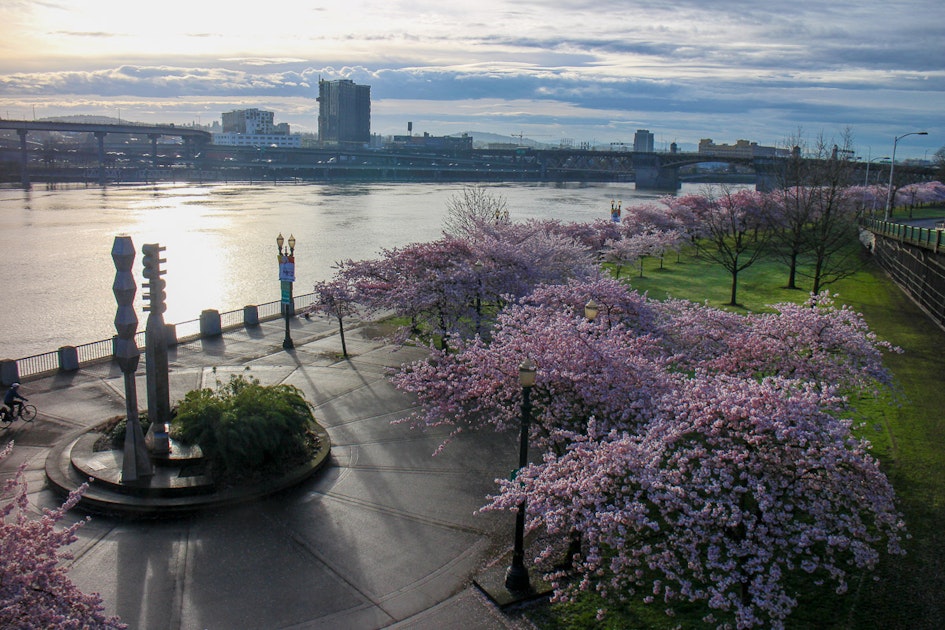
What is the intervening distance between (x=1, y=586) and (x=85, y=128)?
173862 mm

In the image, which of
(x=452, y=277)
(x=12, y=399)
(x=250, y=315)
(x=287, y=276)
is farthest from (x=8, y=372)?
(x=452, y=277)

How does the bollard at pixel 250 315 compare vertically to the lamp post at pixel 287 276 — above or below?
below

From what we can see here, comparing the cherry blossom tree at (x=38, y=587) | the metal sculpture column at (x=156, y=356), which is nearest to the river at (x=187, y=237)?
the metal sculpture column at (x=156, y=356)

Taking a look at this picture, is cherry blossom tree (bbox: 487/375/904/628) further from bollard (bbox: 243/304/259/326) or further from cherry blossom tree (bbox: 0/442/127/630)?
bollard (bbox: 243/304/259/326)

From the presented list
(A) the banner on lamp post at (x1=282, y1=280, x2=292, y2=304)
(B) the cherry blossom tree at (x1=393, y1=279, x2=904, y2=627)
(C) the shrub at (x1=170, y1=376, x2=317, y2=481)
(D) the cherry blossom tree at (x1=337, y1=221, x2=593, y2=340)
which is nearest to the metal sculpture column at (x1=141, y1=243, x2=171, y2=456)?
(C) the shrub at (x1=170, y1=376, x2=317, y2=481)

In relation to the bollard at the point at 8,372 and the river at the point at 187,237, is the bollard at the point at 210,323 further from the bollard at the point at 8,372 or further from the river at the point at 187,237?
the river at the point at 187,237

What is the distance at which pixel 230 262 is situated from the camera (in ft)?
210

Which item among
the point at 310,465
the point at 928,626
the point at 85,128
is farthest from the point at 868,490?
the point at 85,128

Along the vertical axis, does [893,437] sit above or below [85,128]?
below

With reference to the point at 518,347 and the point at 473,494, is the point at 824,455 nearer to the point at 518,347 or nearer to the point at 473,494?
the point at 518,347

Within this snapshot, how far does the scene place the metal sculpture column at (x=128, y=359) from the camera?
15555 millimetres

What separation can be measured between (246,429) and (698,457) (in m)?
9.37

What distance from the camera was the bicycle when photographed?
19.2 metres

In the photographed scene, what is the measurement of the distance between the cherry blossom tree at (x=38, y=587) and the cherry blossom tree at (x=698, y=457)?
6.10 metres
